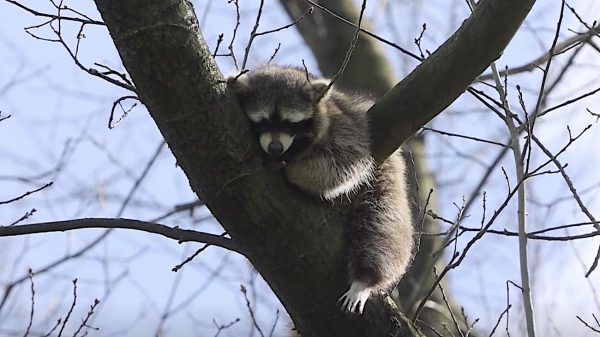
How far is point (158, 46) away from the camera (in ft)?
9.95

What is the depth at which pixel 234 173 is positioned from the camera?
3264 mm

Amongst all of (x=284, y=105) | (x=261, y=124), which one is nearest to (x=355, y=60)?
(x=284, y=105)

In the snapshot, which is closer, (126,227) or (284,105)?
(126,227)

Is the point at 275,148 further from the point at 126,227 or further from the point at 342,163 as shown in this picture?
the point at 126,227

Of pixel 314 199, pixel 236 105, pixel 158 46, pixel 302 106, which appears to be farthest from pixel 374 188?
pixel 158 46

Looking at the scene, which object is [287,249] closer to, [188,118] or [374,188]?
[188,118]

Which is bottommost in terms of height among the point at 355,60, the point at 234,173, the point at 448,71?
the point at 234,173

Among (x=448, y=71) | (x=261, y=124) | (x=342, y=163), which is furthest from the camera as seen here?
(x=342, y=163)

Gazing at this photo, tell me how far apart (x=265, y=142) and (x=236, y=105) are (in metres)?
0.36

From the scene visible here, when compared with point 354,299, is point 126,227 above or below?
above

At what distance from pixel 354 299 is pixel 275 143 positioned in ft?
2.42

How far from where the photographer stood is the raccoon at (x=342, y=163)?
12.3 feet

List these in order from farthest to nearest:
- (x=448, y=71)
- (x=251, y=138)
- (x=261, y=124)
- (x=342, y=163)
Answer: (x=342, y=163) < (x=261, y=124) < (x=448, y=71) < (x=251, y=138)

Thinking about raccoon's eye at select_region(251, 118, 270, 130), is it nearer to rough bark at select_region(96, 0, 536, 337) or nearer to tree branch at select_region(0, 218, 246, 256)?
rough bark at select_region(96, 0, 536, 337)
